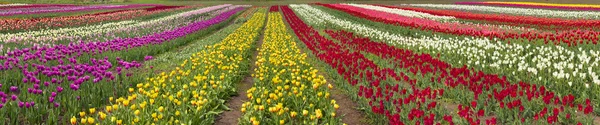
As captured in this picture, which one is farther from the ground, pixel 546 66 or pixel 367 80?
pixel 546 66

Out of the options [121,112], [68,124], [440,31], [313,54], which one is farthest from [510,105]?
[440,31]

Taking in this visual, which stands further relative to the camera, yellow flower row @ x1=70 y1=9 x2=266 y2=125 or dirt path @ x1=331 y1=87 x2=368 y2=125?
dirt path @ x1=331 y1=87 x2=368 y2=125

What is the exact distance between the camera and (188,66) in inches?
412

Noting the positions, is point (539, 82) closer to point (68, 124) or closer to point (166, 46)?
point (68, 124)

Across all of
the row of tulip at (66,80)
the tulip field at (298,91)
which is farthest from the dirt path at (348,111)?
the row of tulip at (66,80)

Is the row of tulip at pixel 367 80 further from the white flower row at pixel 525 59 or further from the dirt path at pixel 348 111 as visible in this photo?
the white flower row at pixel 525 59

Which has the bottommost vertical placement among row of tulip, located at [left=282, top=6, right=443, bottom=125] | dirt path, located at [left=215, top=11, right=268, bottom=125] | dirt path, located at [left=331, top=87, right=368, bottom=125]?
dirt path, located at [left=215, top=11, right=268, bottom=125]

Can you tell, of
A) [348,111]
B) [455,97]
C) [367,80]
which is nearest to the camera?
[348,111]

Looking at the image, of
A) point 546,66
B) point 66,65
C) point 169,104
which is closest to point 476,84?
point 546,66

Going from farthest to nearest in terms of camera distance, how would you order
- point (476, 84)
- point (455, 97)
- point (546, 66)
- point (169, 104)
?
point (546, 66) < point (476, 84) < point (455, 97) < point (169, 104)

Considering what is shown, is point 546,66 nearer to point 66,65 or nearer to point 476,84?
point 476,84

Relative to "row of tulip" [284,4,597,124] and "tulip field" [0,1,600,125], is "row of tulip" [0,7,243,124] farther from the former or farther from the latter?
"row of tulip" [284,4,597,124]

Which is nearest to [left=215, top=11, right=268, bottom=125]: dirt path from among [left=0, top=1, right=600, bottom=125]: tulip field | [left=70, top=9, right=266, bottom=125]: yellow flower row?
[left=0, top=1, right=600, bottom=125]: tulip field

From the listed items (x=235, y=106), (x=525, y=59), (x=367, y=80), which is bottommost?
(x=235, y=106)
